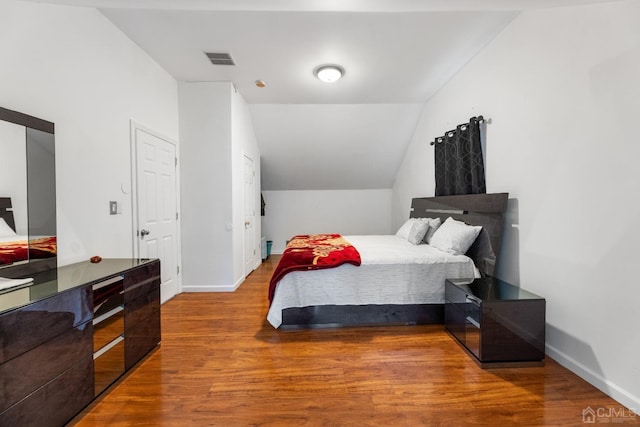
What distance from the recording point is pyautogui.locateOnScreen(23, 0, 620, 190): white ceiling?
5.81ft

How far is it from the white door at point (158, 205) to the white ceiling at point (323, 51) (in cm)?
99

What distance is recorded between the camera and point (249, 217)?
4.77 m

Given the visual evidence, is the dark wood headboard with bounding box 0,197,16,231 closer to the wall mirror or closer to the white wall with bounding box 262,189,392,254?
the wall mirror

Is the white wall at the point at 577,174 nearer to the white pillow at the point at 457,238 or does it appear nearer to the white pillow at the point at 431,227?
the white pillow at the point at 457,238

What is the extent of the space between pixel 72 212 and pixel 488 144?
12.5 ft

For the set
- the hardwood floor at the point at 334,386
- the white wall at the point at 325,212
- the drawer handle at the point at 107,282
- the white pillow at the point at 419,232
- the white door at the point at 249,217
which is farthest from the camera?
the white wall at the point at 325,212

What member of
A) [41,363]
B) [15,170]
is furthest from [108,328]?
[15,170]

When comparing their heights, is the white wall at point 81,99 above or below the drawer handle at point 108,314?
above

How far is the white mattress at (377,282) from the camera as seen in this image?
8.83 feet

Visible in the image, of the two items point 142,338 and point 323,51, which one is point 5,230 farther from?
point 323,51

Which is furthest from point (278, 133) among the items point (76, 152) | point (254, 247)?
point (76, 152)

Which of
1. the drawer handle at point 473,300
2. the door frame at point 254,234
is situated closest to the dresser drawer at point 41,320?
the drawer handle at point 473,300

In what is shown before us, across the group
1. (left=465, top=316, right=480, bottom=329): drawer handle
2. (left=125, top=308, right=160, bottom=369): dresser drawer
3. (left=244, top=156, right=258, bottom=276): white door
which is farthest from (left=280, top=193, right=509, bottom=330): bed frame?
(left=244, top=156, right=258, bottom=276): white door

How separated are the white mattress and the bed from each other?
171 cm
